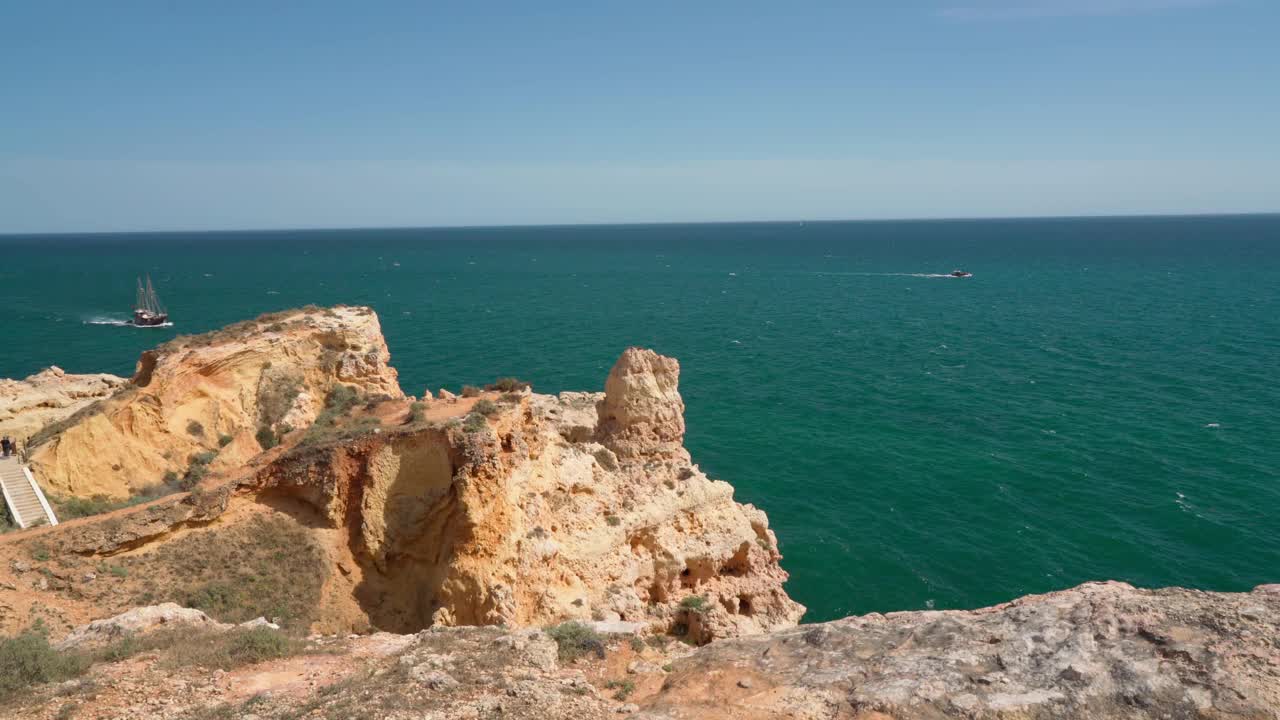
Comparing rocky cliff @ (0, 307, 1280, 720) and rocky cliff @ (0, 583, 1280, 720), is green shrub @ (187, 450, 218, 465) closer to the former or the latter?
rocky cliff @ (0, 307, 1280, 720)

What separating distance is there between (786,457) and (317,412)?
26641 millimetres

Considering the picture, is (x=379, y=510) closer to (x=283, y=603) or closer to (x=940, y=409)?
(x=283, y=603)

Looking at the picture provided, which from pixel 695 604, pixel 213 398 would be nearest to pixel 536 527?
pixel 695 604

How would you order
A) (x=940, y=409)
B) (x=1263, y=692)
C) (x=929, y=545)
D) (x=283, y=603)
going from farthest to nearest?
(x=940, y=409) → (x=929, y=545) → (x=283, y=603) → (x=1263, y=692)

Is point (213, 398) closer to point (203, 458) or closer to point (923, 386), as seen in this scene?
point (203, 458)

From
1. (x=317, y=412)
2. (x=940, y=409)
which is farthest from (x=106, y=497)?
(x=940, y=409)

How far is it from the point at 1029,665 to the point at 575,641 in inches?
340

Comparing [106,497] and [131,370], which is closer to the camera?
[106,497]

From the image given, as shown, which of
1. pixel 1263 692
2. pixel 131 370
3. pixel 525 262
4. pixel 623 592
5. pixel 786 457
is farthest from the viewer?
pixel 525 262

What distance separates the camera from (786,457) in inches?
1746

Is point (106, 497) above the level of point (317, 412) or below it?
below

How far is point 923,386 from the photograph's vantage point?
5806 centimetres

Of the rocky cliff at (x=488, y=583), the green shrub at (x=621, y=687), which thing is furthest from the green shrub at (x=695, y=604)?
Result: the green shrub at (x=621, y=687)

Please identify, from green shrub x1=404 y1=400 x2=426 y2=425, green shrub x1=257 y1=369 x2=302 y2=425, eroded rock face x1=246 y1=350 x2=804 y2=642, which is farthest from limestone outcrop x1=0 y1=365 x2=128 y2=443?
eroded rock face x1=246 y1=350 x2=804 y2=642
